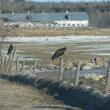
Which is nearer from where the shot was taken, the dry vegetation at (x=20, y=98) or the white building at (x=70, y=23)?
the dry vegetation at (x=20, y=98)

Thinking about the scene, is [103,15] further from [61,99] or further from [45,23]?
[61,99]

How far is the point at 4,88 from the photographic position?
17.5 m

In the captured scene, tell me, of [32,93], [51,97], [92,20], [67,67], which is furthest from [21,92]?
[92,20]

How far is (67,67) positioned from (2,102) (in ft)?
63.2

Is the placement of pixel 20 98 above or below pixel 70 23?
above

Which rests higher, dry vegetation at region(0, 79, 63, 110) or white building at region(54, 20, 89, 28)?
dry vegetation at region(0, 79, 63, 110)

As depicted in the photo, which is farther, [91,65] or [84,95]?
[91,65]

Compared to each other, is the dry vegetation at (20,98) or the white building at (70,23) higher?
the dry vegetation at (20,98)

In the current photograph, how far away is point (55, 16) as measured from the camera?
154 m

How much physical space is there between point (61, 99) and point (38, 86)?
9.30 feet

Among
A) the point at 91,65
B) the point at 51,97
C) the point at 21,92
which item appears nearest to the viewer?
the point at 51,97

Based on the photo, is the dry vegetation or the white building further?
the white building

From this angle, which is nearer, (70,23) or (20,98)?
(20,98)

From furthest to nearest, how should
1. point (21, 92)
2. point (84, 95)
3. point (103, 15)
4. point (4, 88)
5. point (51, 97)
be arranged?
point (103, 15), point (4, 88), point (21, 92), point (51, 97), point (84, 95)
